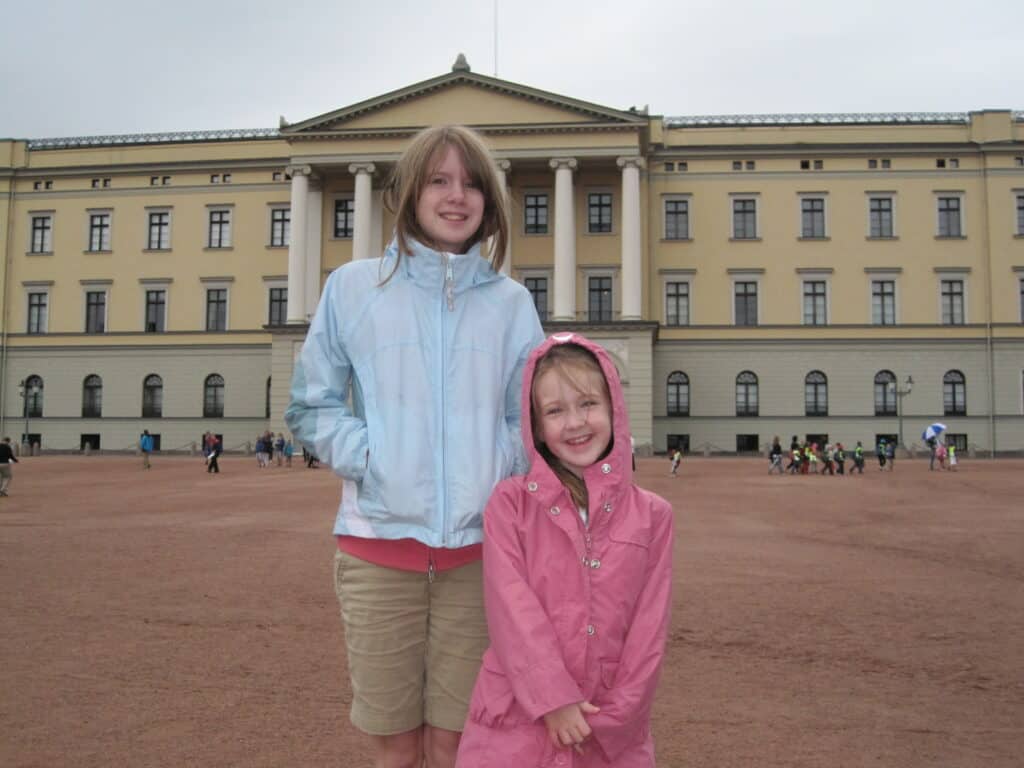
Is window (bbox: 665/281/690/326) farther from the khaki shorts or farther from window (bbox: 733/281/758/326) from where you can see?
the khaki shorts

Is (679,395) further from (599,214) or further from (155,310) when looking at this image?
(155,310)

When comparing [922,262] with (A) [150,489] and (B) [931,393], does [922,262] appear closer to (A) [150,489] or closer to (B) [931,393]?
(B) [931,393]

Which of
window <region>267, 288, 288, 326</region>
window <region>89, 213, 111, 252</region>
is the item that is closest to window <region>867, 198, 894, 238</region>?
window <region>267, 288, 288, 326</region>

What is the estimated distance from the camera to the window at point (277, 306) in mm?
48562

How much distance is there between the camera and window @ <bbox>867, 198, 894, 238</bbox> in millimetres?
46062

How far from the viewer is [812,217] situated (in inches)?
1831

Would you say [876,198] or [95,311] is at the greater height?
[876,198]

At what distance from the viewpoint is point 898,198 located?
151 feet

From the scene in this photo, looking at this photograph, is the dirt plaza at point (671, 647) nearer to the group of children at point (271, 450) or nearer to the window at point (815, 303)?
the group of children at point (271, 450)

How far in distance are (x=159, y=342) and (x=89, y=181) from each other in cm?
1029

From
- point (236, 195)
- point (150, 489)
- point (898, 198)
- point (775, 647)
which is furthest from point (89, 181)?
point (775, 647)

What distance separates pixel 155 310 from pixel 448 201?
50702mm

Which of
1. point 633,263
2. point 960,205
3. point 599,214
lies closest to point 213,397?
point 599,214

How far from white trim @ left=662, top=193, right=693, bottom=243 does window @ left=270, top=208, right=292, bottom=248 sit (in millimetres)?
20476
